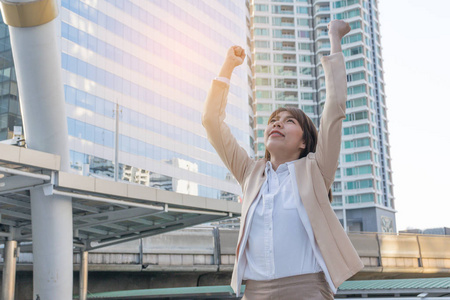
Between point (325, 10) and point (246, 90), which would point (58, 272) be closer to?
point (246, 90)

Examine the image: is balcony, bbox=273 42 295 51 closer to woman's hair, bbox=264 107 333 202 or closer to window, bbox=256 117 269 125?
window, bbox=256 117 269 125

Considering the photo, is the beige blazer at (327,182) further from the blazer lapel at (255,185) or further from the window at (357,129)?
the window at (357,129)

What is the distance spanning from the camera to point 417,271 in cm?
2762

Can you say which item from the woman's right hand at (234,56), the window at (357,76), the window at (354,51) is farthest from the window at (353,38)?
the woman's right hand at (234,56)

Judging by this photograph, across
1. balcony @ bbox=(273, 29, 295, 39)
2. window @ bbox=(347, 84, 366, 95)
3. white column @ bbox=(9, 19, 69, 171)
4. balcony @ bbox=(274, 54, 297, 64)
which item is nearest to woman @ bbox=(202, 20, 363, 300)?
white column @ bbox=(9, 19, 69, 171)

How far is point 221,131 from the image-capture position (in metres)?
3.01

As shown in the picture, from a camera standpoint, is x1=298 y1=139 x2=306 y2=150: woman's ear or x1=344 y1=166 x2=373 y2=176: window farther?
x1=344 y1=166 x2=373 y2=176: window

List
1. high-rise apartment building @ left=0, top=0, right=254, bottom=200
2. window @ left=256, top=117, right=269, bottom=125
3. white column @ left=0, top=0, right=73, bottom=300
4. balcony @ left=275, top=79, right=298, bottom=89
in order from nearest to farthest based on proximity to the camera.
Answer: white column @ left=0, top=0, right=73, bottom=300
high-rise apartment building @ left=0, top=0, right=254, bottom=200
window @ left=256, top=117, right=269, bottom=125
balcony @ left=275, top=79, right=298, bottom=89

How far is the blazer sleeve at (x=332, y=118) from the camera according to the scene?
258 centimetres

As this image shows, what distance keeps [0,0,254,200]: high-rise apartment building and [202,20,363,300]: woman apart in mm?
39876

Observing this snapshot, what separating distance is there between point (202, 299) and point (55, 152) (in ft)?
18.2

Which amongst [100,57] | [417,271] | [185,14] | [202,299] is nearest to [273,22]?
[185,14]

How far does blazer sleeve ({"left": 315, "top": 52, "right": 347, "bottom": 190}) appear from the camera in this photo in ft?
8.45

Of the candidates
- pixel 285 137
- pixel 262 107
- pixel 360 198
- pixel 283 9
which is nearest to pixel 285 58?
pixel 283 9
